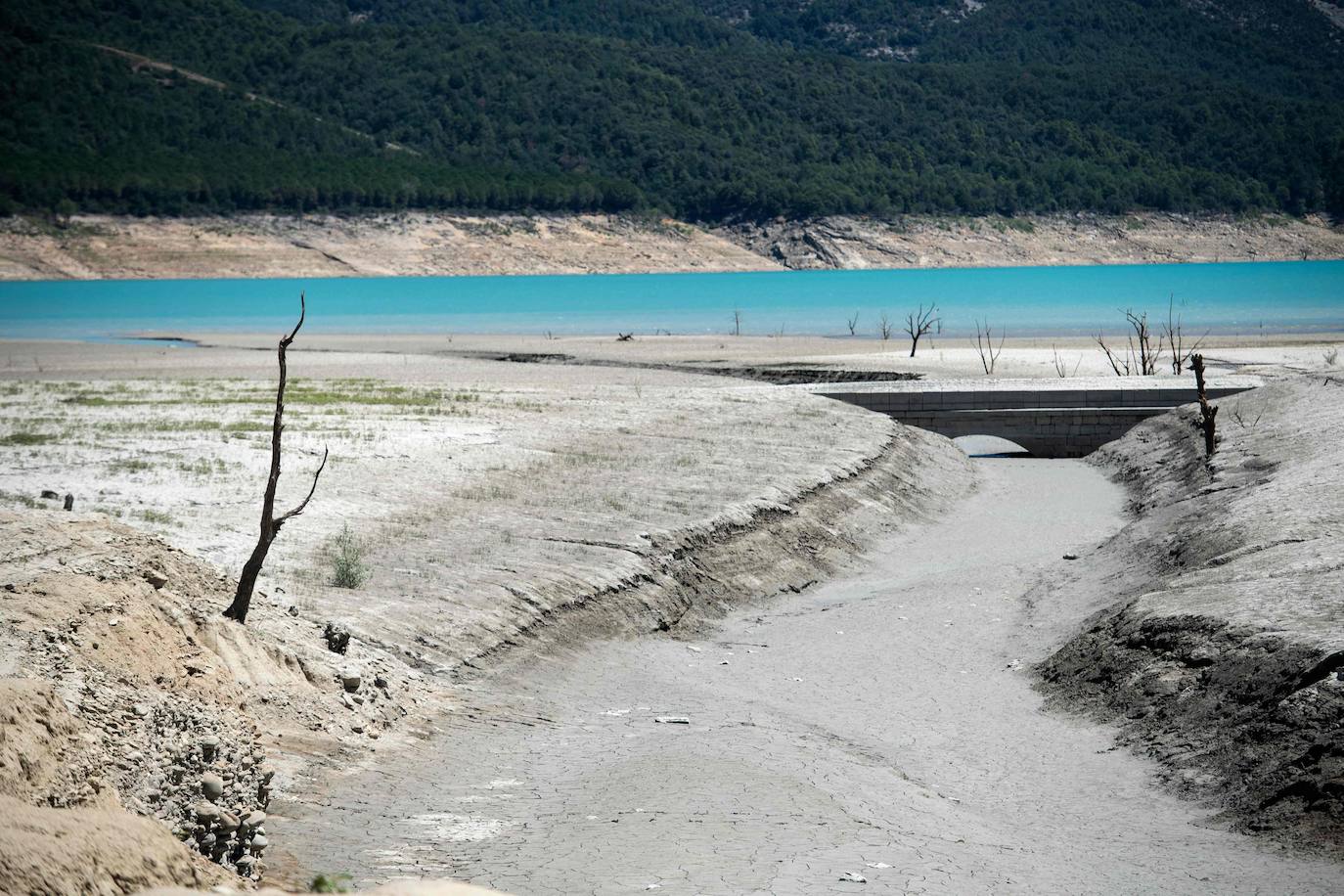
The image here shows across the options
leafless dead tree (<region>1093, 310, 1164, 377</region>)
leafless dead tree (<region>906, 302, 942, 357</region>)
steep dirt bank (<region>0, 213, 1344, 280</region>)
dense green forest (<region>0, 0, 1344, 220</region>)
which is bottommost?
leafless dead tree (<region>1093, 310, 1164, 377</region>)

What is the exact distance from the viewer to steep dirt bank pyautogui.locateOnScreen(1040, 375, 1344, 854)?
9.59 m

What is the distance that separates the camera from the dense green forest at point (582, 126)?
14338 centimetres

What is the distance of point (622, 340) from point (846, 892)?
49266 mm

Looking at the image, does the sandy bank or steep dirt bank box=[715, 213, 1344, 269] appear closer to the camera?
the sandy bank

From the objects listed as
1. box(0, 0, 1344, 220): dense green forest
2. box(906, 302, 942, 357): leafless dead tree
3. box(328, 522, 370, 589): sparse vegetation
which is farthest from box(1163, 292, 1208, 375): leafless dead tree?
box(0, 0, 1344, 220): dense green forest

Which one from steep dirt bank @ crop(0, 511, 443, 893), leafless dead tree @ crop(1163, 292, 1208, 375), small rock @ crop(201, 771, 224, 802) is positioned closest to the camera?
steep dirt bank @ crop(0, 511, 443, 893)

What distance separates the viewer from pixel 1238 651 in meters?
11.2

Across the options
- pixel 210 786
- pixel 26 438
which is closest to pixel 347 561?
pixel 210 786

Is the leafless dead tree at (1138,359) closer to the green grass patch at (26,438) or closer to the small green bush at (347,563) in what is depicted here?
the green grass patch at (26,438)

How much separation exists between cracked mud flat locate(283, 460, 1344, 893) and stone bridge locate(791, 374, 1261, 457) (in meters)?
15.7

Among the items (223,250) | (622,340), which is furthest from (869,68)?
(622,340)

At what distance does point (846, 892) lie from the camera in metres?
7.70

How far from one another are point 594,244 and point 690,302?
163 ft

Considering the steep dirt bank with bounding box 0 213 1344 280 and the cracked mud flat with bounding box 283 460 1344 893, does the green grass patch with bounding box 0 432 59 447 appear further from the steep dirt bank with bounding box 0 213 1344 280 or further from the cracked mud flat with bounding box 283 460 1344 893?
the steep dirt bank with bounding box 0 213 1344 280
